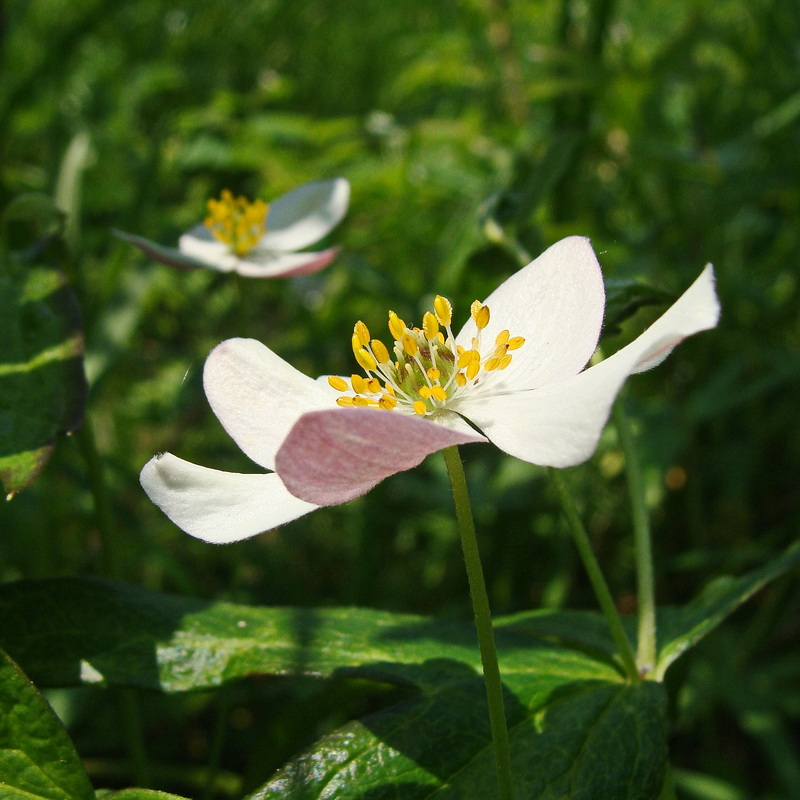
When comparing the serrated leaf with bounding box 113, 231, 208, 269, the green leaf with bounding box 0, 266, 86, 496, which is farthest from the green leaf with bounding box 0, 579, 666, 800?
the serrated leaf with bounding box 113, 231, 208, 269

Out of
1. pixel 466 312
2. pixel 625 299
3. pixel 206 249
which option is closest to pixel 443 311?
pixel 625 299

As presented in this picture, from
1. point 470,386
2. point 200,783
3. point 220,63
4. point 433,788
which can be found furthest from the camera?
point 220,63

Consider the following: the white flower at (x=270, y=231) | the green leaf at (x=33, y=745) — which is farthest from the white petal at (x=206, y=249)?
the green leaf at (x=33, y=745)

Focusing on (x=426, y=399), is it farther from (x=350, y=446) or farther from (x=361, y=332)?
(x=350, y=446)

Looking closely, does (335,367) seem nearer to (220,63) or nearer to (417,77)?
(417,77)

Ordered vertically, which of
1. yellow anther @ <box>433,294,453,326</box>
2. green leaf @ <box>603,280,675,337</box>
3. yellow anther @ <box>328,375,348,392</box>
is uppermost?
yellow anther @ <box>433,294,453,326</box>

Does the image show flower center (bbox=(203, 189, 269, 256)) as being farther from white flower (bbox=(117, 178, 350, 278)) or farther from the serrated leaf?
the serrated leaf

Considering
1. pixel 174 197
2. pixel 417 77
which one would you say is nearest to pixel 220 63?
pixel 174 197
